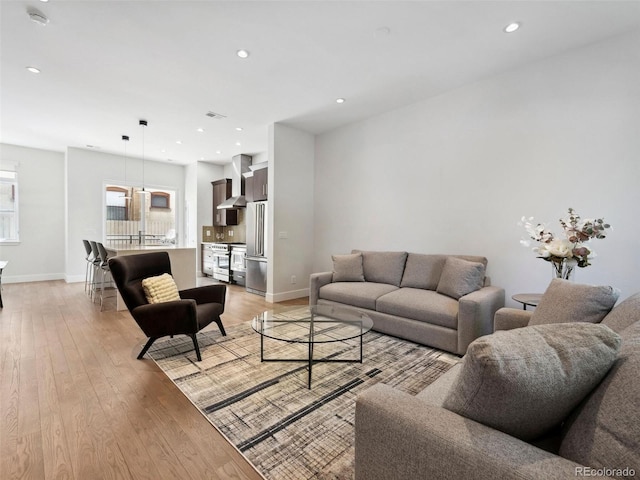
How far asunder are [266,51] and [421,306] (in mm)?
3036

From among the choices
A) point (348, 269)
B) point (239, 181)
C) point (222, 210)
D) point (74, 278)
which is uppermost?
point (239, 181)

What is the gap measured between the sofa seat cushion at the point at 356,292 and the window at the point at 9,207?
7.10 metres

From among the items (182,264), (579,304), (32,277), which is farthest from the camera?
(32,277)

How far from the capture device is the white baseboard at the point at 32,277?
21.0 feet

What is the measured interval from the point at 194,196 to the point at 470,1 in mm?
7218

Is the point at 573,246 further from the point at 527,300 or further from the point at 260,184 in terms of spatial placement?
the point at 260,184

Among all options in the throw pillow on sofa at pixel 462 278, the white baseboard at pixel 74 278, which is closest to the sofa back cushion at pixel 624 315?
the throw pillow on sofa at pixel 462 278

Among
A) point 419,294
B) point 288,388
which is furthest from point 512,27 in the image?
point 288,388

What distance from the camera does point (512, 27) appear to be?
8.59ft

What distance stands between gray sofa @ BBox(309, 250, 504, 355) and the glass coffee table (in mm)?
621

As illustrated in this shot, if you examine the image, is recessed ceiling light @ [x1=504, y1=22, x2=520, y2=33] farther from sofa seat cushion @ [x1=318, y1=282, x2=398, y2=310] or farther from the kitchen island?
the kitchen island

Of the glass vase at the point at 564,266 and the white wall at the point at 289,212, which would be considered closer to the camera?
the glass vase at the point at 564,266

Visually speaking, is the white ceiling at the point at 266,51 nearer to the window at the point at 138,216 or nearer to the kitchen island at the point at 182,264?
the kitchen island at the point at 182,264

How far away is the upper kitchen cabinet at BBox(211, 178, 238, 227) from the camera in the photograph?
7.61 m
